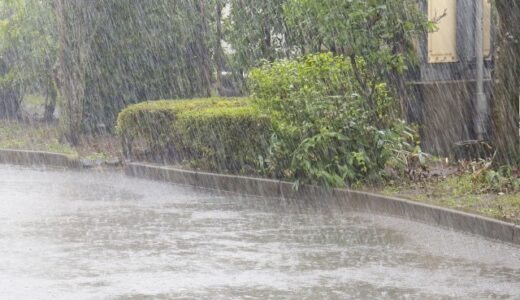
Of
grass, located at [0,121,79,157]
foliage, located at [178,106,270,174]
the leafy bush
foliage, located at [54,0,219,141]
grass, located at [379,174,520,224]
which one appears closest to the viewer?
grass, located at [379,174,520,224]

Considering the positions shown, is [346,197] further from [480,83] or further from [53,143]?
[53,143]

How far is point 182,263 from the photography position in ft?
32.7

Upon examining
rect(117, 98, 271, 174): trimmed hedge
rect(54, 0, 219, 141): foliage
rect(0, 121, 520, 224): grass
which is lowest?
rect(0, 121, 520, 224): grass

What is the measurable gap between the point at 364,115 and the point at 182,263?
19.3ft

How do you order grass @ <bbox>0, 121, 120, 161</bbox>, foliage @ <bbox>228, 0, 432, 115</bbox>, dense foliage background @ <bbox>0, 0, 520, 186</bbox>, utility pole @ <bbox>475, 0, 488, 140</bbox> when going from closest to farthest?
dense foliage background @ <bbox>0, 0, 520, 186</bbox> → foliage @ <bbox>228, 0, 432, 115</bbox> → utility pole @ <bbox>475, 0, 488, 140</bbox> → grass @ <bbox>0, 121, 120, 161</bbox>

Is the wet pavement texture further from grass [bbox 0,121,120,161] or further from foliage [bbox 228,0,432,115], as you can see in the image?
grass [bbox 0,121,120,161]

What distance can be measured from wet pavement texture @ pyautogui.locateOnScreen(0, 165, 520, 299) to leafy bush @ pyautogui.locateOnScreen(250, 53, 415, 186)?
60 cm

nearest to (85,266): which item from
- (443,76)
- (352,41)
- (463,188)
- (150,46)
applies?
(463,188)

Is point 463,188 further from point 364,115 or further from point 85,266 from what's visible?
point 85,266

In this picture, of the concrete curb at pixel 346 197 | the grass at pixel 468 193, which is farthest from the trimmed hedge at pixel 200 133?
the grass at pixel 468 193

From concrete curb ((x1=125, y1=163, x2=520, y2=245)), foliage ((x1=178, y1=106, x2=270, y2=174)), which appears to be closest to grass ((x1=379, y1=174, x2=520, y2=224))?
concrete curb ((x1=125, y1=163, x2=520, y2=245))

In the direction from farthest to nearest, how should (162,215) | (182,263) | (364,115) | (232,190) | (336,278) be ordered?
(232,190) < (364,115) < (162,215) < (182,263) < (336,278)

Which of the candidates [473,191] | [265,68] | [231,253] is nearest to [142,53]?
[265,68]

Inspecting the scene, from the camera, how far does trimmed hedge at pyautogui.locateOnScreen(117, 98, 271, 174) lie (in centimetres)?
1691
